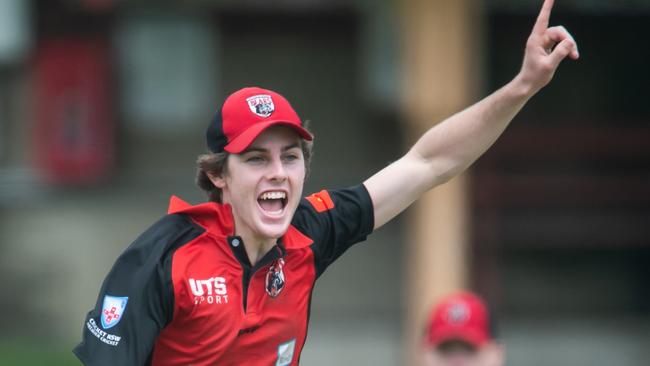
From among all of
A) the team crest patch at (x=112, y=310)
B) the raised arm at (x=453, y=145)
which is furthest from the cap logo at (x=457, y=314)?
the team crest patch at (x=112, y=310)

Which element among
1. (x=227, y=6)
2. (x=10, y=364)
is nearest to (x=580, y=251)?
(x=227, y=6)

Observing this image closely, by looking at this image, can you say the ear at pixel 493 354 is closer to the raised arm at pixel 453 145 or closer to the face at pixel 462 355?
the face at pixel 462 355

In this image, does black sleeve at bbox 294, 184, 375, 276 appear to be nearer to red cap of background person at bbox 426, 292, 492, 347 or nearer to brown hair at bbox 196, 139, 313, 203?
brown hair at bbox 196, 139, 313, 203

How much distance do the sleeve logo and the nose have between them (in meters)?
0.45

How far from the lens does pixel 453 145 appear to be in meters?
5.23

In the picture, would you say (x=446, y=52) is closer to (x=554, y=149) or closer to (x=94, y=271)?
(x=554, y=149)

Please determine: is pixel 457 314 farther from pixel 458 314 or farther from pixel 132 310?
pixel 132 310

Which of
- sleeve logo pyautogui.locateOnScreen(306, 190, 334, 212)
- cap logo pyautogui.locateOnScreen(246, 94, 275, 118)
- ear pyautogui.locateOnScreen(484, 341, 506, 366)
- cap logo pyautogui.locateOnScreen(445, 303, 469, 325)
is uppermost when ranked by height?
cap logo pyautogui.locateOnScreen(246, 94, 275, 118)

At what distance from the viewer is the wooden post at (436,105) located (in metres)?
13.0

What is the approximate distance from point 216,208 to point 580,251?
39.0ft

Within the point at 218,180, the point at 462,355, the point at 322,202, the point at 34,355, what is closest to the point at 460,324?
the point at 462,355

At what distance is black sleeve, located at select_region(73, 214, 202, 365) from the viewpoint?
459 centimetres

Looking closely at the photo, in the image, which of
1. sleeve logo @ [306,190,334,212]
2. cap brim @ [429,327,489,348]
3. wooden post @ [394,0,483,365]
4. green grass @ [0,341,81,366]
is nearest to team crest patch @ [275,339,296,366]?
sleeve logo @ [306,190,334,212]

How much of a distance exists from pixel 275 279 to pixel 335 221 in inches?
15.2
